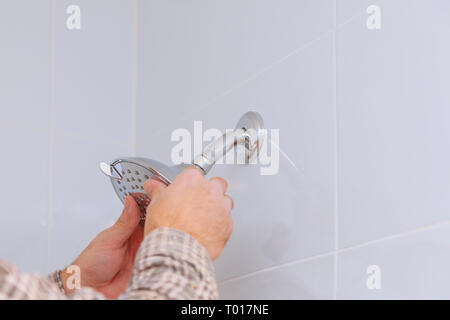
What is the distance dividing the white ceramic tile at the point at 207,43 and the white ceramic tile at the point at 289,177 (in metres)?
0.03

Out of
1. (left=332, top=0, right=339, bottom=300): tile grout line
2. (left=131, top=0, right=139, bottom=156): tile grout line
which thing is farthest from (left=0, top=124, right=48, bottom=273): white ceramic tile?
(left=332, top=0, right=339, bottom=300): tile grout line

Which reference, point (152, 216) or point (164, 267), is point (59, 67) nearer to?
point (152, 216)

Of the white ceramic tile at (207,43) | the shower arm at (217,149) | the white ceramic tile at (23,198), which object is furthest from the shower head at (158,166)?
the white ceramic tile at (23,198)

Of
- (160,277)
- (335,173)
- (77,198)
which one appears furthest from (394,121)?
(77,198)

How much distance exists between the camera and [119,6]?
4.15 ft

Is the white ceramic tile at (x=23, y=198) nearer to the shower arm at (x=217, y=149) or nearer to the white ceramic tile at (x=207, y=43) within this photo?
the white ceramic tile at (x=207, y=43)

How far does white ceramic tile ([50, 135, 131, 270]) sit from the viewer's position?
113cm

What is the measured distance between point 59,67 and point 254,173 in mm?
470

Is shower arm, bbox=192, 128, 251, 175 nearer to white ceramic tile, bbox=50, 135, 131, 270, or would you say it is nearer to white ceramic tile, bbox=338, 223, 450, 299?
white ceramic tile, bbox=338, 223, 450, 299

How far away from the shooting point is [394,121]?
71 cm

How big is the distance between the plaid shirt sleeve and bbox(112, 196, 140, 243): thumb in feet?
0.69

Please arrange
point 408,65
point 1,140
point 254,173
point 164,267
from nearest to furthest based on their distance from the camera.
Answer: point 164,267 → point 408,65 → point 254,173 → point 1,140

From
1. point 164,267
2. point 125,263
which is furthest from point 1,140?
point 164,267
